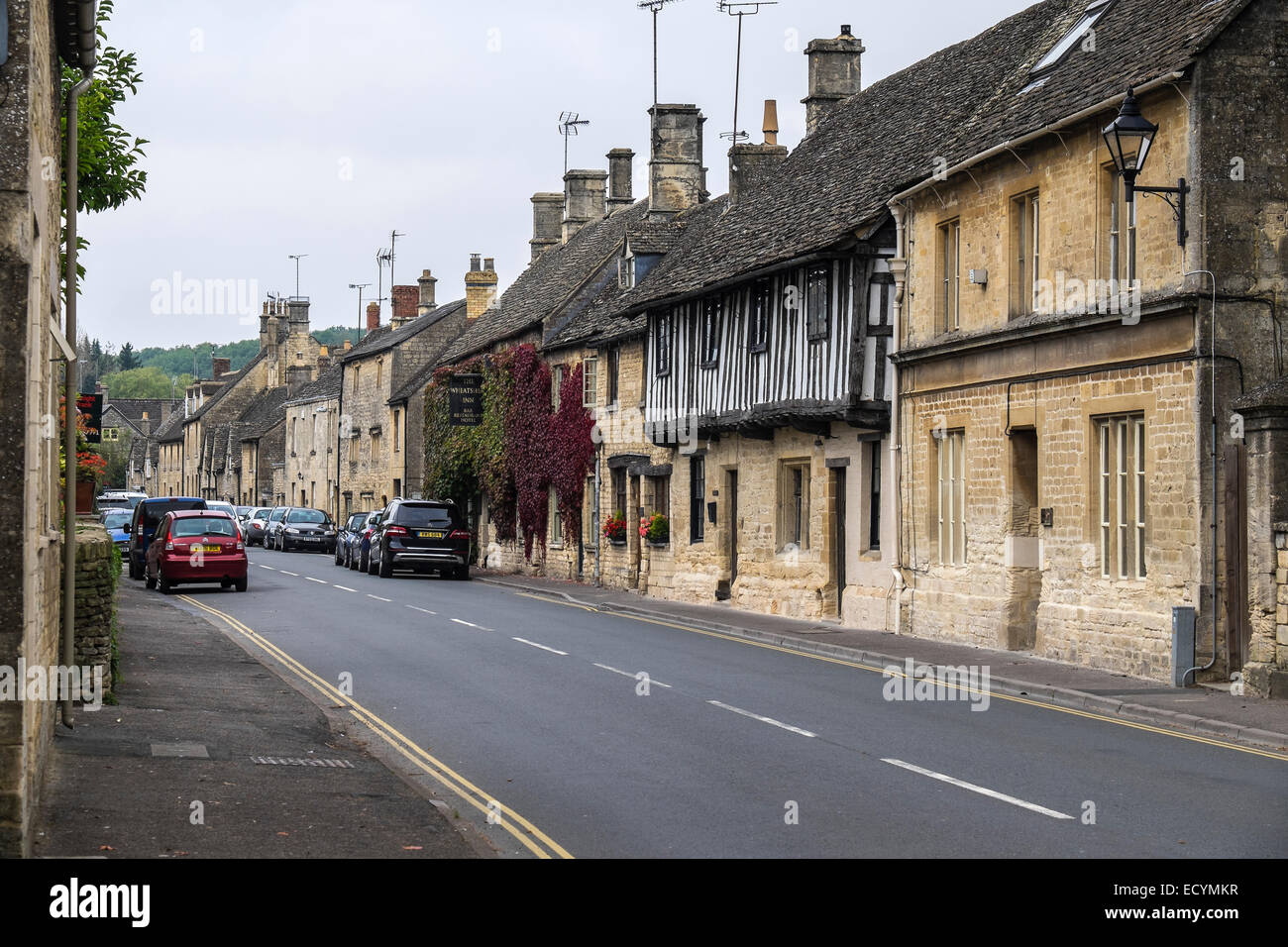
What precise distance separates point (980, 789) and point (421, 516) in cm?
3090

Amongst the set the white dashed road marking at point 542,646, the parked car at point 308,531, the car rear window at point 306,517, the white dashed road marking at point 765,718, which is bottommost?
the white dashed road marking at point 542,646

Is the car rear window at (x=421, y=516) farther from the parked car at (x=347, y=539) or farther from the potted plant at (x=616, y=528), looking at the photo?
the parked car at (x=347, y=539)

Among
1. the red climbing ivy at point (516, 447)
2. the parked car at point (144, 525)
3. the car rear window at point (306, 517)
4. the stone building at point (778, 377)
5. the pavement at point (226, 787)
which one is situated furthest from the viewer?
the car rear window at point (306, 517)

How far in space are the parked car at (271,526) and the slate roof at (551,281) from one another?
1186cm

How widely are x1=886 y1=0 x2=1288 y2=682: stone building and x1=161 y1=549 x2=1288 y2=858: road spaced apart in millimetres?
2826

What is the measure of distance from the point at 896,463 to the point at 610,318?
15.4 metres

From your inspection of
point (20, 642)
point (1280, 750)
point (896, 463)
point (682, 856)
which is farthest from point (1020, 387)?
point (20, 642)

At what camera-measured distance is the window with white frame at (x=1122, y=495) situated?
60.8 feet

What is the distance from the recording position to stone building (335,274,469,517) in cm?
6297

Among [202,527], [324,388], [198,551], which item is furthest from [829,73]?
[324,388]

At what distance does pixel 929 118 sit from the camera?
27.8 m

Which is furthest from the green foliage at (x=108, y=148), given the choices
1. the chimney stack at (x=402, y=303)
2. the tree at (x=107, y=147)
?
the chimney stack at (x=402, y=303)
